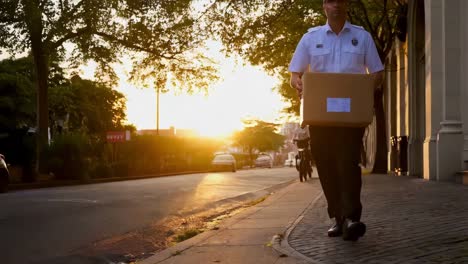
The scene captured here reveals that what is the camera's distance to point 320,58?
5367 millimetres

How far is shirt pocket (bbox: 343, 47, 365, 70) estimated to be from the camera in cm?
532

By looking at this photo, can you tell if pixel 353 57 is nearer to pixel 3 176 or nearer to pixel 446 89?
pixel 446 89

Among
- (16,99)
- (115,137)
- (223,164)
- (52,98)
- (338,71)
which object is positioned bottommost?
(223,164)

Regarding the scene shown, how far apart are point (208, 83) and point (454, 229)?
77.1ft

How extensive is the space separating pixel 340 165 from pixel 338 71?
81cm

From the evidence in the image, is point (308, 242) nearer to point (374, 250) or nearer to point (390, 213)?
point (374, 250)

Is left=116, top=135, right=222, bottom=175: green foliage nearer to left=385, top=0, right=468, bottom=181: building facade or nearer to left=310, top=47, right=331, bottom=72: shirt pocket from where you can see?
left=385, top=0, right=468, bottom=181: building facade

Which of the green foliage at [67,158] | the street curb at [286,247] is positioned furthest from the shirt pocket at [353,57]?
the green foliage at [67,158]

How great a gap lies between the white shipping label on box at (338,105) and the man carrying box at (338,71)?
181mm

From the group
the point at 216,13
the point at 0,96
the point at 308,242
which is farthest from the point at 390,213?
the point at 0,96

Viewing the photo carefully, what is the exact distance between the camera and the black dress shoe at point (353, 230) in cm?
511

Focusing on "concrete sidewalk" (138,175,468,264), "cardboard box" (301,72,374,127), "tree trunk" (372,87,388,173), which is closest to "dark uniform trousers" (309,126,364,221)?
"cardboard box" (301,72,374,127)

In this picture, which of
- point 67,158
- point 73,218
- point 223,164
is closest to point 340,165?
point 73,218

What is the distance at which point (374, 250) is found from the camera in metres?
4.81
